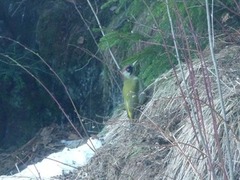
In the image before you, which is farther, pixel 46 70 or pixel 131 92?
pixel 46 70

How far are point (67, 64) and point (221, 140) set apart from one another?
6.85 metres

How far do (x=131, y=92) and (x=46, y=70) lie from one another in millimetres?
5224

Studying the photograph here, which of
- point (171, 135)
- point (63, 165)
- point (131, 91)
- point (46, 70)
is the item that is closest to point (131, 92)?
point (131, 91)

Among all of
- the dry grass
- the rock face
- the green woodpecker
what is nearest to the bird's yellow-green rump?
the green woodpecker

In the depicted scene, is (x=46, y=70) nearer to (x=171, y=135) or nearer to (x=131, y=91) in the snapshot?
(x=131, y=91)

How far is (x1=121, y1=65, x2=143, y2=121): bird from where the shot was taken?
639 centimetres

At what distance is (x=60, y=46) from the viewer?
11.9 meters

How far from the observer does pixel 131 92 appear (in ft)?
22.1

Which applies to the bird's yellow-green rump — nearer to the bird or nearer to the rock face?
the bird

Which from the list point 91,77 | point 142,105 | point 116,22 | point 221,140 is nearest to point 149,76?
point 142,105

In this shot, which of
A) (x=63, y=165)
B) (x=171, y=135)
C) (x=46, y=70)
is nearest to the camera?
(x=171, y=135)

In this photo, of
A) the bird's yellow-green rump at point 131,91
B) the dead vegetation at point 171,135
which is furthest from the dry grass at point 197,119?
the bird's yellow-green rump at point 131,91

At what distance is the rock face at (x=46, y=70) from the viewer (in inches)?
452

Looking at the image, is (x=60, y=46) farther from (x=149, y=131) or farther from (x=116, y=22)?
(x=149, y=131)
